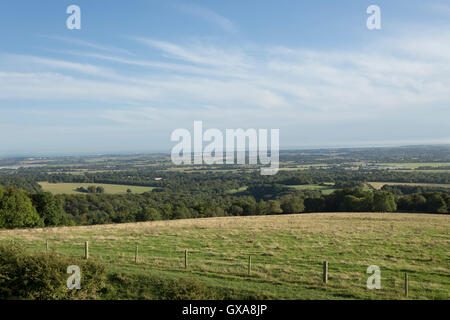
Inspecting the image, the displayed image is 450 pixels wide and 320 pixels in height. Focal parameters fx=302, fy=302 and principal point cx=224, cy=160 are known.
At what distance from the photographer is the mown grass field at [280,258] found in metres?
11.6

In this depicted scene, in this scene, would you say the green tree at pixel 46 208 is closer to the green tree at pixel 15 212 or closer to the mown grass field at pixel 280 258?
the green tree at pixel 15 212

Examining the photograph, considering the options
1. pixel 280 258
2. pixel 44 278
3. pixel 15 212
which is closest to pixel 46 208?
pixel 15 212

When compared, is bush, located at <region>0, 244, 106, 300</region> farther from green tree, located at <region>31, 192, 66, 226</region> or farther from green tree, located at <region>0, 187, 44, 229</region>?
green tree, located at <region>31, 192, 66, 226</region>

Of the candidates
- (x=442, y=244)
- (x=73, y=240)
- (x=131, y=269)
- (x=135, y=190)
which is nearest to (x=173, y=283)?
(x=131, y=269)

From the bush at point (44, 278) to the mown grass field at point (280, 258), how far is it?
101 cm

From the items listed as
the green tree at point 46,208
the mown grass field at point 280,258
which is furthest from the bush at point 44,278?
the green tree at point 46,208

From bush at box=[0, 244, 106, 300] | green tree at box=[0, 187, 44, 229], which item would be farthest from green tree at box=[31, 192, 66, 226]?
bush at box=[0, 244, 106, 300]

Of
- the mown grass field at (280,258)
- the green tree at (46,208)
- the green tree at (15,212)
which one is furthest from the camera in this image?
the green tree at (46,208)

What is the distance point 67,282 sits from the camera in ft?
37.2

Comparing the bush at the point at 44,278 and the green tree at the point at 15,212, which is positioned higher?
the bush at the point at 44,278

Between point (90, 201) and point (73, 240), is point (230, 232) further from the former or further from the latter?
point (90, 201)

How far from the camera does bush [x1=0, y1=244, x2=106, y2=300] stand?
11039 mm
